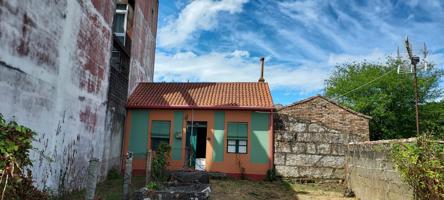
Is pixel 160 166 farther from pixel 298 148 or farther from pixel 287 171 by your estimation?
pixel 298 148

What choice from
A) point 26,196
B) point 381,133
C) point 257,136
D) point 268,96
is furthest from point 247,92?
point 26,196

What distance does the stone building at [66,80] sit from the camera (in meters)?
7.76

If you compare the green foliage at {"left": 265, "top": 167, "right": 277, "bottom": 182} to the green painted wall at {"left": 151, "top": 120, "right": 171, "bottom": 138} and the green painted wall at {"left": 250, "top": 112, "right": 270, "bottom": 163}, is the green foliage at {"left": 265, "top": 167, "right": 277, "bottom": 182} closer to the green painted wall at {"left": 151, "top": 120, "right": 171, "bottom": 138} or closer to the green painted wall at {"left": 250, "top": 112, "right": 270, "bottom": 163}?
the green painted wall at {"left": 250, "top": 112, "right": 270, "bottom": 163}

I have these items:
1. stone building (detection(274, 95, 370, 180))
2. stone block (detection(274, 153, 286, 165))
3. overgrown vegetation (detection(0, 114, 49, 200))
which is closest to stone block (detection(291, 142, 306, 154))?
stone building (detection(274, 95, 370, 180))

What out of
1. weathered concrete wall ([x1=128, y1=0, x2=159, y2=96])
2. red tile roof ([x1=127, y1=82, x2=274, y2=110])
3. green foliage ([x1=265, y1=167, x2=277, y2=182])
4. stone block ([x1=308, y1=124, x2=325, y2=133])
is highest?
weathered concrete wall ([x1=128, y1=0, x2=159, y2=96])

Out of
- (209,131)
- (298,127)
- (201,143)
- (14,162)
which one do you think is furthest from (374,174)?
(201,143)

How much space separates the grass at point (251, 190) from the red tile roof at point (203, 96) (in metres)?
3.42

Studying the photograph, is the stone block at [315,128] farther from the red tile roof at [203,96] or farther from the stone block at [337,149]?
the red tile roof at [203,96]

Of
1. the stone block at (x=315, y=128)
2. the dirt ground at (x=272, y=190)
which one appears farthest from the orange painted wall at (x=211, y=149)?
the stone block at (x=315, y=128)

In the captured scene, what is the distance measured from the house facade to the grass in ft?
3.65

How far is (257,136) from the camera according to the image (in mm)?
15727

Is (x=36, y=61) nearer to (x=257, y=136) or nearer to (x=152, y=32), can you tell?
(x=257, y=136)

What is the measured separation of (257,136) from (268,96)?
2.30 meters

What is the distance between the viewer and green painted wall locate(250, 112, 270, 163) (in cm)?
1559
